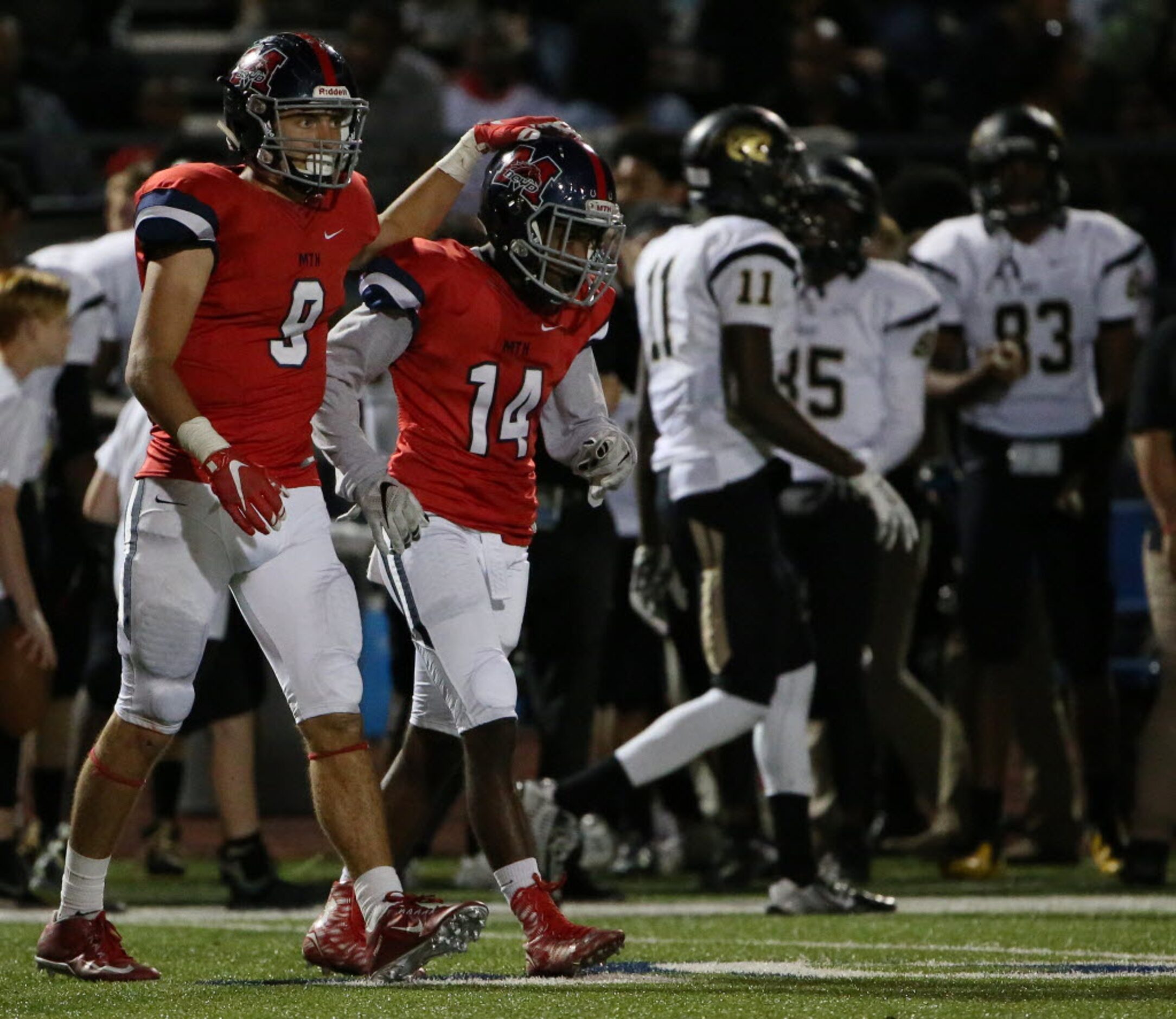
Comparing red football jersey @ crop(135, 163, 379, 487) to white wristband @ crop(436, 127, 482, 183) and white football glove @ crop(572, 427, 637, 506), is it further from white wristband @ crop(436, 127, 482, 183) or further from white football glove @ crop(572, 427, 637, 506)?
white football glove @ crop(572, 427, 637, 506)

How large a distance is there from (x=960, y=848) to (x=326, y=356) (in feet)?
11.3

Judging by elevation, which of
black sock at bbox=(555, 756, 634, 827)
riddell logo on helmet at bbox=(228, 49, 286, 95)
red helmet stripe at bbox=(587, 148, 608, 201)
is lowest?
black sock at bbox=(555, 756, 634, 827)

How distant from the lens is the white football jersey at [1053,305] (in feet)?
24.3

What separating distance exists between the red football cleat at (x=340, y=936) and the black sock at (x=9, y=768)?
1.92 meters

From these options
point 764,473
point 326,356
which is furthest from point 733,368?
point 326,356

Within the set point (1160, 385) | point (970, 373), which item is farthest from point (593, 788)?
point (970, 373)

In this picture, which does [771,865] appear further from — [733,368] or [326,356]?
[326,356]

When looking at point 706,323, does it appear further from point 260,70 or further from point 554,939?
point 554,939

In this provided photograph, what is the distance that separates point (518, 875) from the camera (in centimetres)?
459

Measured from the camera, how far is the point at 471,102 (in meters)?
11.5

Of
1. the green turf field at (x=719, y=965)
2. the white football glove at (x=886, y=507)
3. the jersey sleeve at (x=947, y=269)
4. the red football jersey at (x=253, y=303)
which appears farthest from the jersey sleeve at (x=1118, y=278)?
the red football jersey at (x=253, y=303)

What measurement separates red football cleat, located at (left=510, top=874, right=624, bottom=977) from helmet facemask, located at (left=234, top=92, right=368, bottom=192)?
1.39 m

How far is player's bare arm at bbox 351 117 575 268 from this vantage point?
4.96 meters

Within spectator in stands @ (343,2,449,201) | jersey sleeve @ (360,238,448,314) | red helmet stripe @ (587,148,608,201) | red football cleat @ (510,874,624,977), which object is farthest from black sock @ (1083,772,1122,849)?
spectator in stands @ (343,2,449,201)
